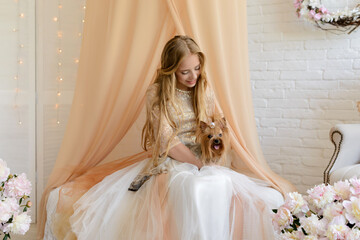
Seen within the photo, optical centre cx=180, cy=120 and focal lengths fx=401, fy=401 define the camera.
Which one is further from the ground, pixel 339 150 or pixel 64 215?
pixel 339 150

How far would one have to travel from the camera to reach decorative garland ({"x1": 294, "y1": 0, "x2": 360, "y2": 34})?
9.27ft

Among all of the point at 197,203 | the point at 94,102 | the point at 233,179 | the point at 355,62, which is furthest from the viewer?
the point at 355,62

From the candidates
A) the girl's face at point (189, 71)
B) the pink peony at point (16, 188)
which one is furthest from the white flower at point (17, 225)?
the girl's face at point (189, 71)

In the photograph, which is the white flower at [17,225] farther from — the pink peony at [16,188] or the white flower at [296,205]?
the white flower at [296,205]

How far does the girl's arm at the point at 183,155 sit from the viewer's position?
2.12 meters

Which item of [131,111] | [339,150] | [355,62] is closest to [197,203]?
[131,111]

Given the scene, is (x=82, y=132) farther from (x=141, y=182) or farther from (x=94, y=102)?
(x=141, y=182)

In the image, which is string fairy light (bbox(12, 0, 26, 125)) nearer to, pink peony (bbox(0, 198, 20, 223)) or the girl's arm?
the girl's arm

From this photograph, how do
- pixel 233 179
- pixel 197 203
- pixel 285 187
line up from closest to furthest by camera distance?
1. pixel 197 203
2. pixel 233 179
3. pixel 285 187

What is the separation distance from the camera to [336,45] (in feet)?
9.75

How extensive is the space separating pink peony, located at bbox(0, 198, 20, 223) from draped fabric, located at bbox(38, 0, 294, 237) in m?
0.94

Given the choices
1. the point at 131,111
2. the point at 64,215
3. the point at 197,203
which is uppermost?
the point at 131,111

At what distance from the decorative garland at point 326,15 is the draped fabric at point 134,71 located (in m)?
0.67

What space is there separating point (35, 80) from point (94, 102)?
92cm
